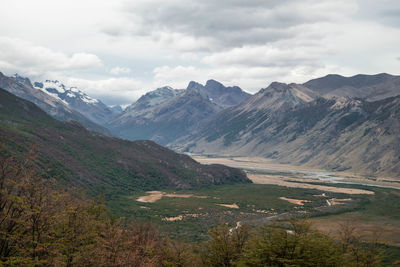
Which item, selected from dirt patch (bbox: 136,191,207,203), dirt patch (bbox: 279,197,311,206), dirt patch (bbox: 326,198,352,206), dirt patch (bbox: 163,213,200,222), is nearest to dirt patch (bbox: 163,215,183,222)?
dirt patch (bbox: 163,213,200,222)

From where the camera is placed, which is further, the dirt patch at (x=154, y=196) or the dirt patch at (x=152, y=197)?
the dirt patch at (x=154, y=196)

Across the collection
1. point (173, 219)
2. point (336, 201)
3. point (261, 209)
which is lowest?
point (336, 201)

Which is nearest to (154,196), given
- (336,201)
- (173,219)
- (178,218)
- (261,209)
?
(178,218)

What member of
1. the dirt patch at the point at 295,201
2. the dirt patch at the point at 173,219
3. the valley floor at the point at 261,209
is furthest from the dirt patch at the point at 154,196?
the dirt patch at the point at 295,201

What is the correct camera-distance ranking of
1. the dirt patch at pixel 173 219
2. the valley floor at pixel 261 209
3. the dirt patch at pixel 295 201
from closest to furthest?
the valley floor at pixel 261 209 < the dirt patch at pixel 173 219 < the dirt patch at pixel 295 201

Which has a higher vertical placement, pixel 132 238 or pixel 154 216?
pixel 132 238

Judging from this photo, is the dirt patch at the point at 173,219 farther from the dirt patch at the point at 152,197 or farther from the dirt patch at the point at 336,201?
the dirt patch at the point at 336,201

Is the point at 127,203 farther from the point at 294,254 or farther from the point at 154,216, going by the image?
the point at 294,254

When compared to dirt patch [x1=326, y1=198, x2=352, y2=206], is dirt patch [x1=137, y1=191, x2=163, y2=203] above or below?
above

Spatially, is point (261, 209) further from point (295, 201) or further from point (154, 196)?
point (154, 196)

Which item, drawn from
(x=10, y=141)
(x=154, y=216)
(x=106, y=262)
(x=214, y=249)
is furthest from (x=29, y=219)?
(x=10, y=141)

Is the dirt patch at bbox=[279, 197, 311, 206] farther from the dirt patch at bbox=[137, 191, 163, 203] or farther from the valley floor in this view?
the dirt patch at bbox=[137, 191, 163, 203]
